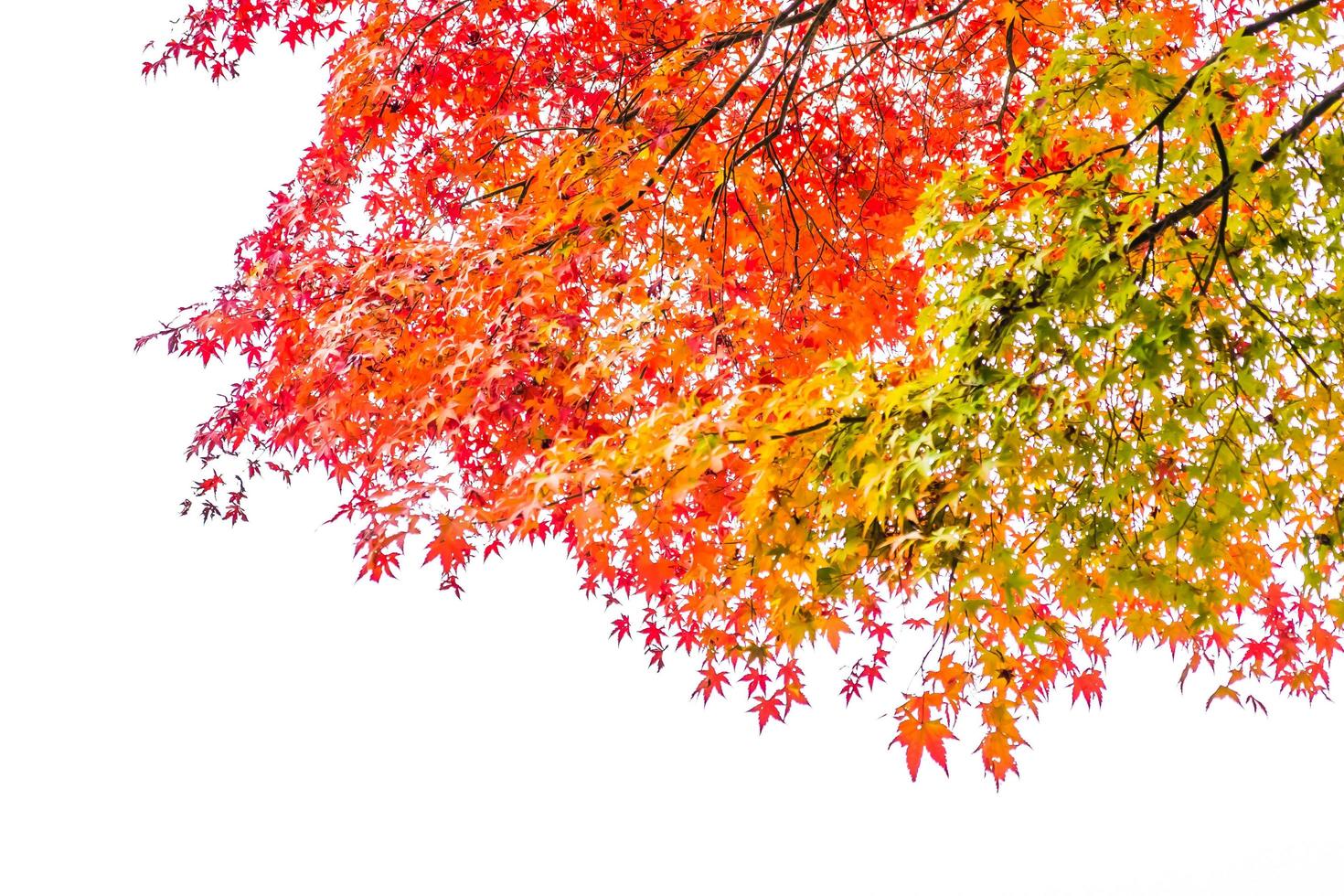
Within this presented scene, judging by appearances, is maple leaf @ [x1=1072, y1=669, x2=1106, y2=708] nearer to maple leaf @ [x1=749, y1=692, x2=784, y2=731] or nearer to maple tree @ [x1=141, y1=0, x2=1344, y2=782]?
maple tree @ [x1=141, y1=0, x2=1344, y2=782]

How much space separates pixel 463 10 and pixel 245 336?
5.73ft

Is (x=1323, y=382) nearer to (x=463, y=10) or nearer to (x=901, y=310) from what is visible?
(x=901, y=310)

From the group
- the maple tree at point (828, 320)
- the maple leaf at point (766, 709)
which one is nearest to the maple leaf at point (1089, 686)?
the maple tree at point (828, 320)

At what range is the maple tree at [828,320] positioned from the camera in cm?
333

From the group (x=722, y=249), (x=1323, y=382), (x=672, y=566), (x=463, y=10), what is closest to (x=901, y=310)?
(x=722, y=249)

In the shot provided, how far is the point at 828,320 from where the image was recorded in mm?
5129

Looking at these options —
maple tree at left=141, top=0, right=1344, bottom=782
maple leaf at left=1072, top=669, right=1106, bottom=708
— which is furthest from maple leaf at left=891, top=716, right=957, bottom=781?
maple leaf at left=1072, top=669, right=1106, bottom=708

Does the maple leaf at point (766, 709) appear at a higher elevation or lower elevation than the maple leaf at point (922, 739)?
higher

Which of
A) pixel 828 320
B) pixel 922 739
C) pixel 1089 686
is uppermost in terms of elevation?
pixel 828 320

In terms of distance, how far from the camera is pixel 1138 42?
11.6 ft

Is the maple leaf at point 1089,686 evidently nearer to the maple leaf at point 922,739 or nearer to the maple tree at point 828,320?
the maple tree at point 828,320

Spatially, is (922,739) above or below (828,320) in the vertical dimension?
A: below

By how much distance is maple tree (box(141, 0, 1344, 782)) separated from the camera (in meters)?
3.33

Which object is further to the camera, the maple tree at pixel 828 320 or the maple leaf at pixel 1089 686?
the maple leaf at pixel 1089 686
